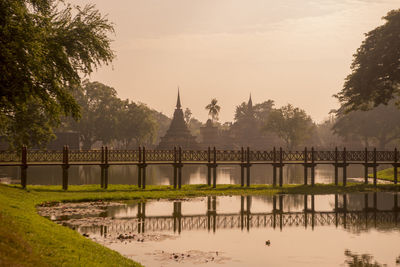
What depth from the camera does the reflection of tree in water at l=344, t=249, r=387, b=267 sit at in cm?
1532

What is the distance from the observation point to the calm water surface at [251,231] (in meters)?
16.3

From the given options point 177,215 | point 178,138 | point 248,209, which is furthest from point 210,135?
point 177,215

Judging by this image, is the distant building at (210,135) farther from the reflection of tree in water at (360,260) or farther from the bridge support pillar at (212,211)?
the reflection of tree in water at (360,260)

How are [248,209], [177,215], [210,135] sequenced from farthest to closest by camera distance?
[210,135] → [248,209] → [177,215]

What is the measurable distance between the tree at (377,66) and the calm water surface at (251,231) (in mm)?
16675

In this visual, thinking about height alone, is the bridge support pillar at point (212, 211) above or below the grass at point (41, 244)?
below

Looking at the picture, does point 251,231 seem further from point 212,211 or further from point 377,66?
point 377,66

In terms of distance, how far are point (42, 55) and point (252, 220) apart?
12232mm

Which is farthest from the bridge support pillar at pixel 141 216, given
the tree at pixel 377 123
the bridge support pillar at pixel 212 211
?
the tree at pixel 377 123

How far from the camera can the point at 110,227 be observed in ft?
69.2

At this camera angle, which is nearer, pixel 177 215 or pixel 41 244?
pixel 41 244

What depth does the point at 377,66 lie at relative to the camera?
1777 inches

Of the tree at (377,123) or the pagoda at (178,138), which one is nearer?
the tree at (377,123)

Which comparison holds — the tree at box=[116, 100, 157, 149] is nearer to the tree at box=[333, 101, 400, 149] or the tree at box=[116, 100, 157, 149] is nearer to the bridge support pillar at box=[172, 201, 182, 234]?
the tree at box=[333, 101, 400, 149]
